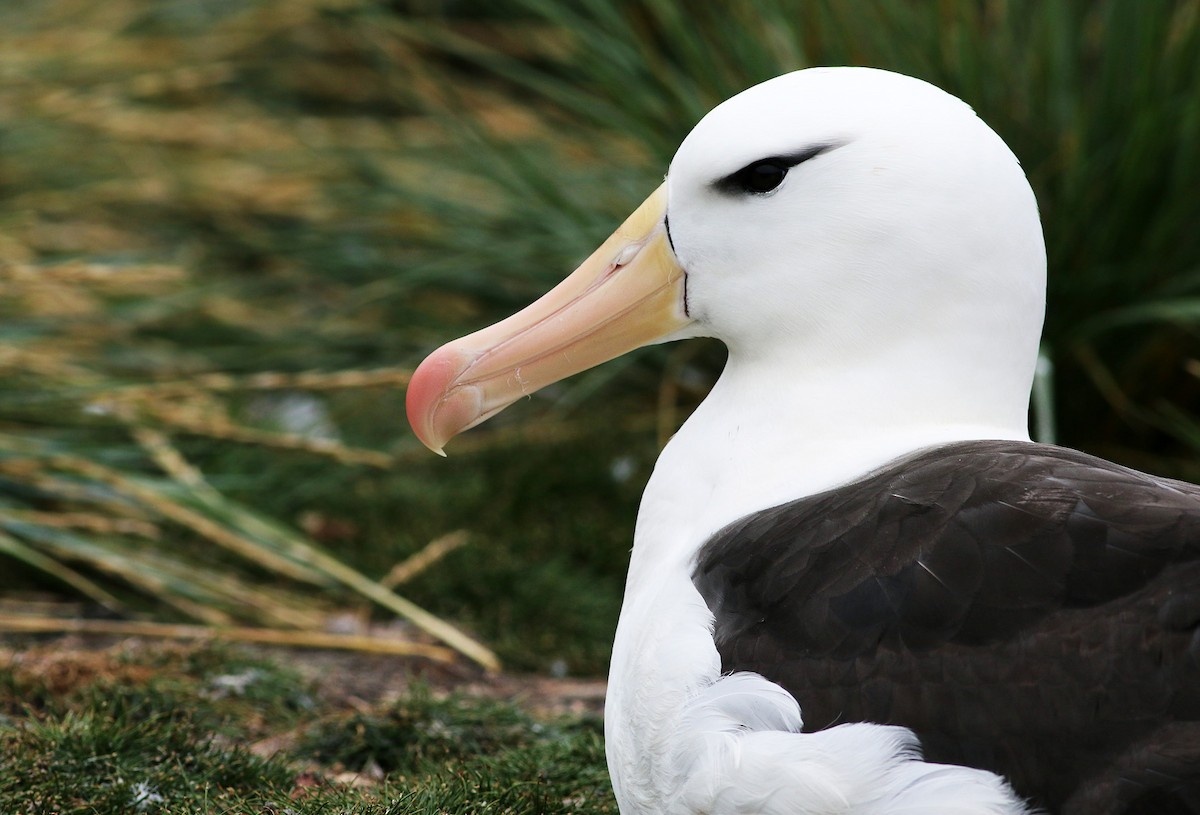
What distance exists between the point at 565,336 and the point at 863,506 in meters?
0.86

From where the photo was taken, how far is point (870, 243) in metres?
2.93

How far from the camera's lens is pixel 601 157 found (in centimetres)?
637

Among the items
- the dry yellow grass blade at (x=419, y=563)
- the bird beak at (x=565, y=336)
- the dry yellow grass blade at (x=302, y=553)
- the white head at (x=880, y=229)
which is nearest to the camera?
the white head at (x=880, y=229)

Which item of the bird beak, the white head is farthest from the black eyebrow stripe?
the bird beak

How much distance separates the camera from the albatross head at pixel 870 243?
9.50 feet

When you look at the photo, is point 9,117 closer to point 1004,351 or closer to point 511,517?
point 511,517

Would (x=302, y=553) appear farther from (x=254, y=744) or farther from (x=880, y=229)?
(x=880, y=229)

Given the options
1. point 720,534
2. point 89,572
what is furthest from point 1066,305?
point 89,572

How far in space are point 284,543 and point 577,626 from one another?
0.94 meters

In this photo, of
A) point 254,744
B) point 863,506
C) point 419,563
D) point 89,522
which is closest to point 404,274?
point 419,563

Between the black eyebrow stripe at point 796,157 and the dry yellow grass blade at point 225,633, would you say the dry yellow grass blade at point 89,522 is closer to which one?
the dry yellow grass blade at point 225,633

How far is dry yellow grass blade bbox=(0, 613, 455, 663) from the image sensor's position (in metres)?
4.41

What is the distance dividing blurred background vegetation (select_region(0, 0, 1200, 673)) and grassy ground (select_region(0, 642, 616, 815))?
0.70m

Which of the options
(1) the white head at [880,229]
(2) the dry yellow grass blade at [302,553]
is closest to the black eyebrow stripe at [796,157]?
(1) the white head at [880,229]
